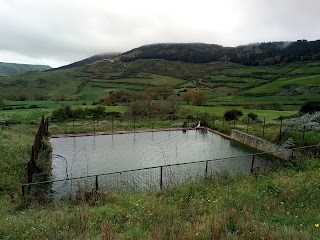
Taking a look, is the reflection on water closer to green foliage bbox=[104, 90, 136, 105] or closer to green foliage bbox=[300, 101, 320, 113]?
green foliage bbox=[300, 101, 320, 113]

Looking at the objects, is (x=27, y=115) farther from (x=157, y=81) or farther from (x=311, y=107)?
(x=157, y=81)

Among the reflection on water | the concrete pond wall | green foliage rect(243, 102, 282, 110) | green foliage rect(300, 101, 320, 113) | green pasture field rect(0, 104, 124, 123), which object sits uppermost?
green foliage rect(300, 101, 320, 113)

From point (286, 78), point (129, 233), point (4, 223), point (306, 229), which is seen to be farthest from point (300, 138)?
point (286, 78)

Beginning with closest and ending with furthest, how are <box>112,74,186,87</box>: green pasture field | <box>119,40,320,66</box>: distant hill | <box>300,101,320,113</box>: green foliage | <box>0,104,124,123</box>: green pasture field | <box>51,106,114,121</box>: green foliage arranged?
<box>300,101,320,113</box>: green foliage, <box>0,104,124,123</box>: green pasture field, <box>51,106,114,121</box>: green foliage, <box>112,74,186,87</box>: green pasture field, <box>119,40,320,66</box>: distant hill

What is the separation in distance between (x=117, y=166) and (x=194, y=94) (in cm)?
4869

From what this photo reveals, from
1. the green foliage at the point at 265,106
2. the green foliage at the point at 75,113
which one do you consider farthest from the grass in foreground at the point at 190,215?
the green foliage at the point at 265,106

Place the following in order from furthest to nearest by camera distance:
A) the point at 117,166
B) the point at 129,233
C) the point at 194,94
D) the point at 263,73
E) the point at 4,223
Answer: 1. the point at 263,73
2. the point at 194,94
3. the point at 117,166
4. the point at 4,223
5. the point at 129,233

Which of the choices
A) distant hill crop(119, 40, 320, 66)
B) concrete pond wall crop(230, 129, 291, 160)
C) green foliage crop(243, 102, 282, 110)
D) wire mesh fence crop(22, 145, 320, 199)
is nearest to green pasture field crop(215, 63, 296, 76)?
distant hill crop(119, 40, 320, 66)

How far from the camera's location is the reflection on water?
17969 millimetres

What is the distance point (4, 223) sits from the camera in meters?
7.17

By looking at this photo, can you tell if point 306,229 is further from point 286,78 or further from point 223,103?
point 286,78

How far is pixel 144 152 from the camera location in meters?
23.1

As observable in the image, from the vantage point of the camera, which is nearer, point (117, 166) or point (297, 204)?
point (297, 204)

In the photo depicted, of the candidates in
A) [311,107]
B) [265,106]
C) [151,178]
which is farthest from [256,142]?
[265,106]
